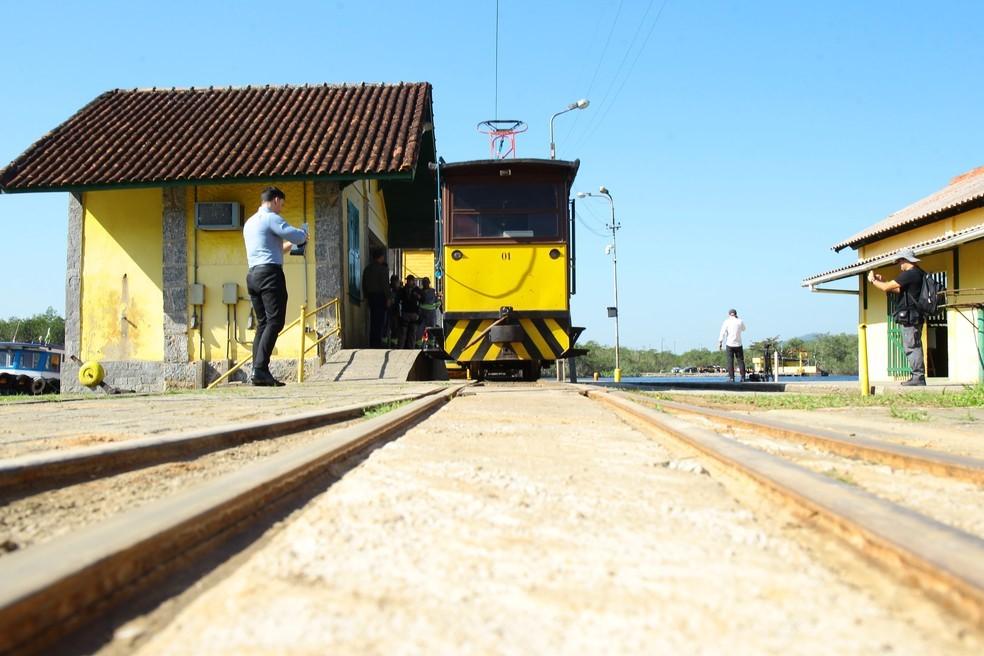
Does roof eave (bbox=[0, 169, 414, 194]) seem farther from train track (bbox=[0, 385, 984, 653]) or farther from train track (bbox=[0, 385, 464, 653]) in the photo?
train track (bbox=[0, 385, 464, 653])

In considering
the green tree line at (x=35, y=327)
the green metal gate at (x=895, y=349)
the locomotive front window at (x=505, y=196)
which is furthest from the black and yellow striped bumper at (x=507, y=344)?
the green tree line at (x=35, y=327)

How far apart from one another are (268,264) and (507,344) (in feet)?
14.6

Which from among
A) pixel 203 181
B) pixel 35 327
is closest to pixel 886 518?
pixel 203 181

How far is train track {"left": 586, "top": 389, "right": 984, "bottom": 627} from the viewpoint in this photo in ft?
4.23

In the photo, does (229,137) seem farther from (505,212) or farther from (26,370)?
(26,370)

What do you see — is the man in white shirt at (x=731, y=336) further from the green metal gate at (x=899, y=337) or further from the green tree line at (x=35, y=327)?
the green tree line at (x=35, y=327)

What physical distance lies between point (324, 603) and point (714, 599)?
2.15 feet

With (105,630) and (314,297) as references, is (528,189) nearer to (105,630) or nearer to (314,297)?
(314,297)

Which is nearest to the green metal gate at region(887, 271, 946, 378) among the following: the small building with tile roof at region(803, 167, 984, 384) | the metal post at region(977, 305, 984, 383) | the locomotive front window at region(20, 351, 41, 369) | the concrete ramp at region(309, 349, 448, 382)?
the small building with tile roof at region(803, 167, 984, 384)

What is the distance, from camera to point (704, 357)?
441 ft

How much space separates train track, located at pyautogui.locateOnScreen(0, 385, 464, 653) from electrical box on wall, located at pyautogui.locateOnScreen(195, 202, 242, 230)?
12.3 m

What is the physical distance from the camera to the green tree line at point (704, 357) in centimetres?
8381

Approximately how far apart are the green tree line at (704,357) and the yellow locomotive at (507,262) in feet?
156

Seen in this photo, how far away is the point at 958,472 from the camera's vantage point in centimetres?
269
